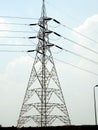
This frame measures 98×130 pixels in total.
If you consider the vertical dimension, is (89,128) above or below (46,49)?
below

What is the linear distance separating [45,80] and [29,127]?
617 centimetres

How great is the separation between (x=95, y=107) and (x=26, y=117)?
10.4m

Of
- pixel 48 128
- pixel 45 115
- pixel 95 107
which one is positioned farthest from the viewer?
pixel 95 107

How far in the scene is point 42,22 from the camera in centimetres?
3981

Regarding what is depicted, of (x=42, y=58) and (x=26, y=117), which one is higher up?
(x=42, y=58)

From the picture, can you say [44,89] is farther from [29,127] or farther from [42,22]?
[42,22]

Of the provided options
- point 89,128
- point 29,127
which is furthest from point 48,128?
point 89,128

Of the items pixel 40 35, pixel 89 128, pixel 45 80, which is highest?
pixel 40 35

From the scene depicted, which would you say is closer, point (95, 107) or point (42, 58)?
point (42, 58)

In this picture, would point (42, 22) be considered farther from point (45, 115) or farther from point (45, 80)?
point (45, 115)

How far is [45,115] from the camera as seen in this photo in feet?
116

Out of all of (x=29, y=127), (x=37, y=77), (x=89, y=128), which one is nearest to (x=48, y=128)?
(x=29, y=127)

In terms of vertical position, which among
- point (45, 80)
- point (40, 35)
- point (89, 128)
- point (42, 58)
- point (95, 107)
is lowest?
point (89, 128)

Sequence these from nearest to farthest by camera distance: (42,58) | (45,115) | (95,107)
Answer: (45,115)
(42,58)
(95,107)
